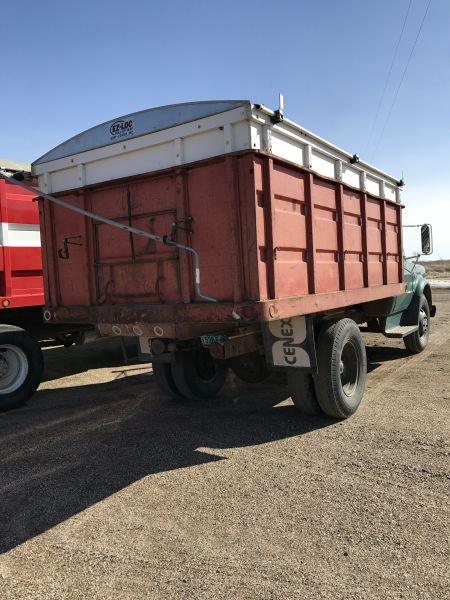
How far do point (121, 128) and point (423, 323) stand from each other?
6330 mm

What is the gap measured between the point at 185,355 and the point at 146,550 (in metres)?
3.11

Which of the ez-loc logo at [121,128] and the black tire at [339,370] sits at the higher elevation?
the ez-loc logo at [121,128]

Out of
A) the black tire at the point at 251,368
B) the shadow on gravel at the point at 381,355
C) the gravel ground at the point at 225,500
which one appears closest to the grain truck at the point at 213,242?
the black tire at the point at 251,368

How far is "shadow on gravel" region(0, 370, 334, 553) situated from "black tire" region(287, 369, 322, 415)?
0.18m

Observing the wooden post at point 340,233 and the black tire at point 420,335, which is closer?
the wooden post at point 340,233

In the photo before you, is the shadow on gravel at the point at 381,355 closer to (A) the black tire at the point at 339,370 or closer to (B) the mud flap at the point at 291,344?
(A) the black tire at the point at 339,370

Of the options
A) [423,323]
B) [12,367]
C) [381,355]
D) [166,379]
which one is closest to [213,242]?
[166,379]

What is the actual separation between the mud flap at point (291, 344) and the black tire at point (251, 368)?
132 cm

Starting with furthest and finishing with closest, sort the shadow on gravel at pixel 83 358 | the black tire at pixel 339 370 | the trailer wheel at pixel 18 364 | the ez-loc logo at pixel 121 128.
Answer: the shadow on gravel at pixel 83 358 → the trailer wheel at pixel 18 364 → the black tire at pixel 339 370 → the ez-loc logo at pixel 121 128

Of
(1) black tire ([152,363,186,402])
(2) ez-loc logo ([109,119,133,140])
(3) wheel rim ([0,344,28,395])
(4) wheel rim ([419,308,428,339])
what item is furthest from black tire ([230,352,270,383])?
(4) wheel rim ([419,308,428,339])

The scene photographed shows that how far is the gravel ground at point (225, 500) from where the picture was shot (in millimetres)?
2613

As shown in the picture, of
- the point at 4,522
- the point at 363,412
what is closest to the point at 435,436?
the point at 363,412

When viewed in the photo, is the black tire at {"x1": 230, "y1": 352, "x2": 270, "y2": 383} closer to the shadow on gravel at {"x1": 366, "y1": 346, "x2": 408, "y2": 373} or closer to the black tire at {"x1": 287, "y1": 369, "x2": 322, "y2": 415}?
the black tire at {"x1": 287, "y1": 369, "x2": 322, "y2": 415}

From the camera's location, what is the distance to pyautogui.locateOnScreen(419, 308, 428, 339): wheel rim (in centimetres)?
870
